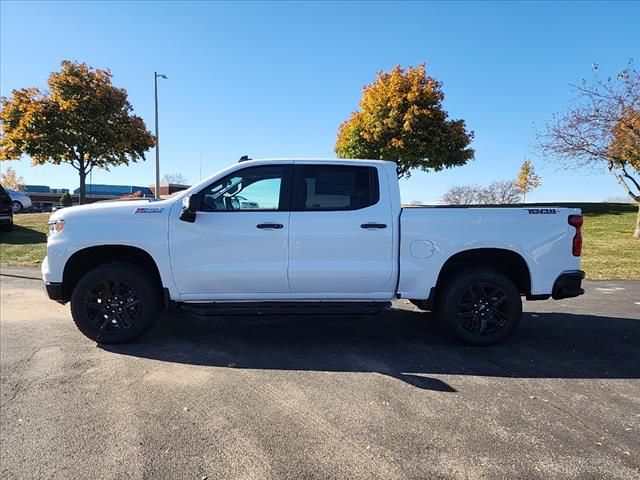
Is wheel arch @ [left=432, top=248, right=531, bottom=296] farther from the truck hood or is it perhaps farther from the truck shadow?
the truck hood

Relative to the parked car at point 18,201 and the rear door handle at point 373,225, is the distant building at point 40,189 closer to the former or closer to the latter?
the parked car at point 18,201

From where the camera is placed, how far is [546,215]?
5121mm

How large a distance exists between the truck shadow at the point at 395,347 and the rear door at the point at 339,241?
64 centimetres

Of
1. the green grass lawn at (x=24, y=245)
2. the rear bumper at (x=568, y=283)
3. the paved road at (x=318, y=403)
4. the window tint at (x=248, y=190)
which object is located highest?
the window tint at (x=248, y=190)

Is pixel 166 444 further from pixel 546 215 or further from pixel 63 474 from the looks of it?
pixel 546 215

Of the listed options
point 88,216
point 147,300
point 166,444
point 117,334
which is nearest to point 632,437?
point 166,444

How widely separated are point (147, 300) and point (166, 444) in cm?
218

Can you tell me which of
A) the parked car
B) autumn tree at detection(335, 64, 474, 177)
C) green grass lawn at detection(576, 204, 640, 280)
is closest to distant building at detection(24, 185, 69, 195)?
the parked car

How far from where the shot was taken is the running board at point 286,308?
16.3ft

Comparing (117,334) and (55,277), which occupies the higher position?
(55,277)

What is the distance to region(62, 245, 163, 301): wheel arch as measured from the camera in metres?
5.16

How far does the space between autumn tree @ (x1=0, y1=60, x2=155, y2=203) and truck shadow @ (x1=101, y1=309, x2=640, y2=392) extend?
52.2 feet

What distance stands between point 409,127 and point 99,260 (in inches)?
883

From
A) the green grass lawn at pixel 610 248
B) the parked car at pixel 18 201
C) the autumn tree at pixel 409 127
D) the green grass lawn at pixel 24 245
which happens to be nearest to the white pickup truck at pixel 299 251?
the green grass lawn at pixel 610 248
